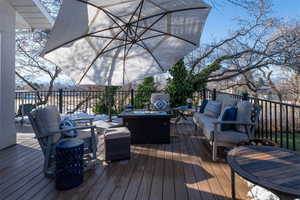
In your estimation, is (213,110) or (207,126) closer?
(207,126)

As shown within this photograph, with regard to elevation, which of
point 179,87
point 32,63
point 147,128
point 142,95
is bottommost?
point 147,128

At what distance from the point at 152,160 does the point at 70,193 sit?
1.41 metres

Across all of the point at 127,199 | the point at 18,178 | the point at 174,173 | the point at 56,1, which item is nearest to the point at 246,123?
the point at 174,173

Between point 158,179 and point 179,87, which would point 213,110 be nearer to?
point 158,179

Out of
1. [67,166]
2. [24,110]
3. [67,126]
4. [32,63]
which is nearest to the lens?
[67,166]

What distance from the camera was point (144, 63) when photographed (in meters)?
4.40

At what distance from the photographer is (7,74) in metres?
4.02

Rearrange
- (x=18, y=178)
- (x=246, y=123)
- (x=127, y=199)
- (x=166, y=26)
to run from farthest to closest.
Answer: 1. (x=166, y=26)
2. (x=246, y=123)
3. (x=18, y=178)
4. (x=127, y=199)

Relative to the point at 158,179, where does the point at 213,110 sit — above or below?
above

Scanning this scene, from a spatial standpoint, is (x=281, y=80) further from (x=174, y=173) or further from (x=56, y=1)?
(x=56, y=1)

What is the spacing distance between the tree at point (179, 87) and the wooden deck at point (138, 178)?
14.0 feet

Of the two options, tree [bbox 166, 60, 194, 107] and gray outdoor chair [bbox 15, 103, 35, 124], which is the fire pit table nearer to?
tree [bbox 166, 60, 194, 107]

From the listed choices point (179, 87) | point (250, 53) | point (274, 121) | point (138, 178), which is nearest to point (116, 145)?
point (138, 178)

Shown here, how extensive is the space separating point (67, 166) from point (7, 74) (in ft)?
9.69
